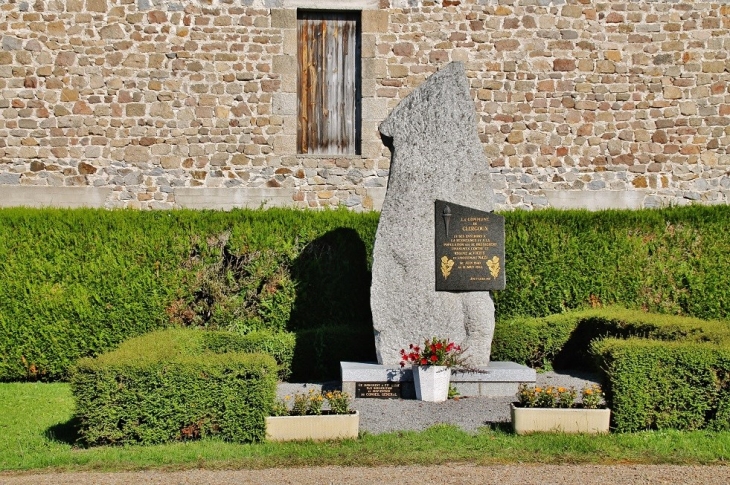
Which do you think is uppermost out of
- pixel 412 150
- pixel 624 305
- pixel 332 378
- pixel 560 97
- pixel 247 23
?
pixel 247 23

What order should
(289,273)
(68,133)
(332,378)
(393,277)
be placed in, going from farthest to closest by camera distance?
(68,133)
(289,273)
(332,378)
(393,277)

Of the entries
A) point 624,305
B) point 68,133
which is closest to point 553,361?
point 624,305

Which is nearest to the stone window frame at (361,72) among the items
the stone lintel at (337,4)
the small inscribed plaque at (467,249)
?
the stone lintel at (337,4)

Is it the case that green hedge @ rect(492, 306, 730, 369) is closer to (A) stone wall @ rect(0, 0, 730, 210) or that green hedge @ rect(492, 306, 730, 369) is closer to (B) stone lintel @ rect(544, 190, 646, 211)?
(B) stone lintel @ rect(544, 190, 646, 211)

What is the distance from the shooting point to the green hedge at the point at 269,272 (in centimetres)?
899

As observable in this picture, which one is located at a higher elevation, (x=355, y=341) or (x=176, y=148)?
(x=176, y=148)

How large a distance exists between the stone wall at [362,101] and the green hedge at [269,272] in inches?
116

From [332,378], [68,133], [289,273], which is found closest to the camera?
[332,378]

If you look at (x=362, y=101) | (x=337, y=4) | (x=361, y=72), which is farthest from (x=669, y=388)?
(x=337, y=4)

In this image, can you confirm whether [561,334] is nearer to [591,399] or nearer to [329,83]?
[591,399]

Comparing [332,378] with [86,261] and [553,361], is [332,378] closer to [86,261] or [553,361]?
[553,361]

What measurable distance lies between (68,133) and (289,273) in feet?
16.4

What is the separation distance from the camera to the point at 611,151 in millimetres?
12945

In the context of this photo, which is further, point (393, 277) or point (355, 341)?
point (355, 341)
